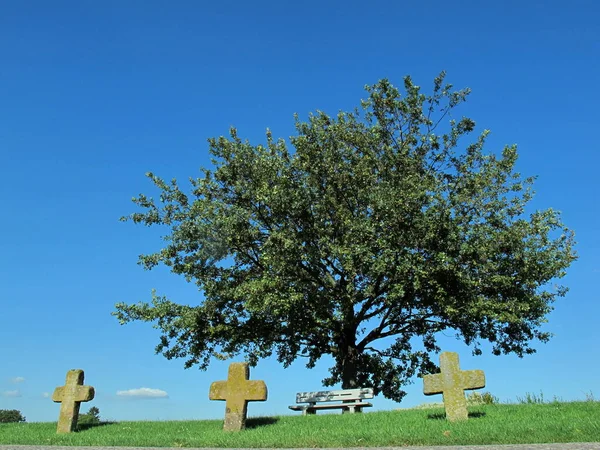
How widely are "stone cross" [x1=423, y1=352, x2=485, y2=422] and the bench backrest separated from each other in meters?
4.11

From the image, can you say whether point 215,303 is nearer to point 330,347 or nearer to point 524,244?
point 330,347

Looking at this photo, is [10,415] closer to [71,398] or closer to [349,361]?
[71,398]

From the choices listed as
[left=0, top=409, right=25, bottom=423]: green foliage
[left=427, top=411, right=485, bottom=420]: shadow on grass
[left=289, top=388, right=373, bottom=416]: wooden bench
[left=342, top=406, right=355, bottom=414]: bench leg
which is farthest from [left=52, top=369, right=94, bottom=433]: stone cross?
[left=0, top=409, right=25, bottom=423]: green foliage

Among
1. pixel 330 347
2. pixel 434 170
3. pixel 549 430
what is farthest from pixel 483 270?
pixel 549 430

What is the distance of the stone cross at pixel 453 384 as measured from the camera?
1326cm

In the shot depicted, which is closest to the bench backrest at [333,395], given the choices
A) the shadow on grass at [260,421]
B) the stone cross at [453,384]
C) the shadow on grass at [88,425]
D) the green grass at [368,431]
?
the green grass at [368,431]

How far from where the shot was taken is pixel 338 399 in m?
17.8

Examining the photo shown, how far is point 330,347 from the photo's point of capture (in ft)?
79.6

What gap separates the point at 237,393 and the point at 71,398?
579cm

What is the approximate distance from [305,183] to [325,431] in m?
12.4

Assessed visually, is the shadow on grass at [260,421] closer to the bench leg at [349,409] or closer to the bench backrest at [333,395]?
the bench backrest at [333,395]

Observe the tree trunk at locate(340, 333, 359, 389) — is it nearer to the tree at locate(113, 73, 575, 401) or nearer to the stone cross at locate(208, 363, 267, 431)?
the tree at locate(113, 73, 575, 401)

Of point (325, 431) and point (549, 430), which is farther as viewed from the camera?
point (325, 431)

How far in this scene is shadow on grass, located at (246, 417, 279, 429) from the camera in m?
14.7
